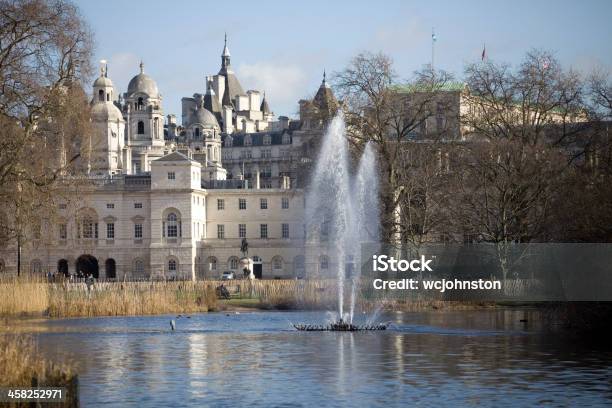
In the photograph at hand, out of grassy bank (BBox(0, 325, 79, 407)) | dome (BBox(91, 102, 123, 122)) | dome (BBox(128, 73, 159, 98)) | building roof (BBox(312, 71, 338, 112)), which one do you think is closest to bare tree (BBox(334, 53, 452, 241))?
building roof (BBox(312, 71, 338, 112))

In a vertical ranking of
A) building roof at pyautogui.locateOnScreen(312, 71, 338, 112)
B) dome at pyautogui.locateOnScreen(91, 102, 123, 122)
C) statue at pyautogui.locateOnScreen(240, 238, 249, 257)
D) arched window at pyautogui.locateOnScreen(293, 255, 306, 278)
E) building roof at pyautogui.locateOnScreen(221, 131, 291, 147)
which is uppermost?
building roof at pyautogui.locateOnScreen(221, 131, 291, 147)

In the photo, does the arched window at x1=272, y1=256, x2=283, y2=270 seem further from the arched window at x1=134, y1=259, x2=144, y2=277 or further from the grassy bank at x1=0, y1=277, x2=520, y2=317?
the grassy bank at x1=0, y1=277, x2=520, y2=317

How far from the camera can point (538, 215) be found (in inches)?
2314

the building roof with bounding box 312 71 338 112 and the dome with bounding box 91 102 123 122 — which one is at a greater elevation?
the dome with bounding box 91 102 123 122

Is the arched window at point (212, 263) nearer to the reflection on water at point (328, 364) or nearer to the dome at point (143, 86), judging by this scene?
the dome at point (143, 86)

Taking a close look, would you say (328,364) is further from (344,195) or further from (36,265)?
(36,265)

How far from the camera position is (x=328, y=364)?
31.8 meters

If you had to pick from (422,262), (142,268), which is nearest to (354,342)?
(422,262)

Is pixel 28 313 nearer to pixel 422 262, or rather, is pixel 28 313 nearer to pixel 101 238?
pixel 422 262

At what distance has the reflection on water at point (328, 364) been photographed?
86.3ft

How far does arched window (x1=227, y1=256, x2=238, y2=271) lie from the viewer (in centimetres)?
11768

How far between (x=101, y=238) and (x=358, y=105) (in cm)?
5613

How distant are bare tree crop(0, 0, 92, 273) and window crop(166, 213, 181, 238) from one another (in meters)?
67.5

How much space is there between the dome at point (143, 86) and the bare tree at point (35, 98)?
128 m
